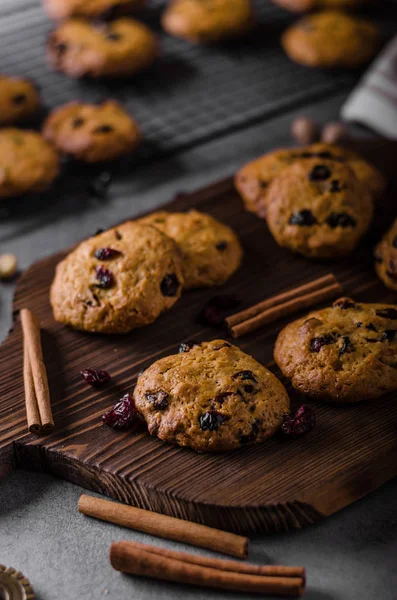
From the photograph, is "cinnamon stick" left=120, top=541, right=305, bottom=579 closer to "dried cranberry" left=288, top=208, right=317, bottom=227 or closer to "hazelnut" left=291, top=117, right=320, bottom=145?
"dried cranberry" left=288, top=208, right=317, bottom=227

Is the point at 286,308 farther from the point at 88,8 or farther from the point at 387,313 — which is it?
the point at 88,8

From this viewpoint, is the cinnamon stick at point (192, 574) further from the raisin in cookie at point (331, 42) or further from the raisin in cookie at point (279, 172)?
the raisin in cookie at point (331, 42)

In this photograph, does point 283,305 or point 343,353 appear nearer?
point 343,353

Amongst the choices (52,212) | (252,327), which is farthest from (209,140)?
(252,327)

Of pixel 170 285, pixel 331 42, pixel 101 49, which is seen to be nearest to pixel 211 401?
pixel 170 285

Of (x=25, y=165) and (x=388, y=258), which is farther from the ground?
(x=25, y=165)

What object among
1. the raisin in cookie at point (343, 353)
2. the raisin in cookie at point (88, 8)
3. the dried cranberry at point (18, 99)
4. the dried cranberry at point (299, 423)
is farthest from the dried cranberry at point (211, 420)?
the raisin in cookie at point (88, 8)

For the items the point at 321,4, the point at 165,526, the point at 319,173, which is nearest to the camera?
the point at 165,526
